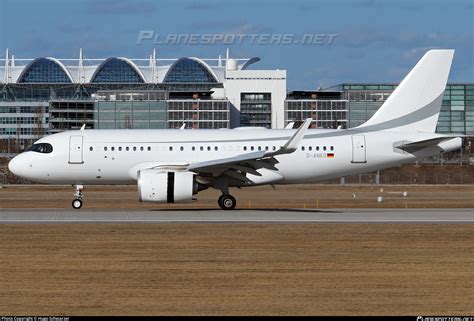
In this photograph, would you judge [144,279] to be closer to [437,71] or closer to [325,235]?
[325,235]

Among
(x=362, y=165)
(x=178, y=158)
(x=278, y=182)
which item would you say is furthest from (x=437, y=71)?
(x=178, y=158)

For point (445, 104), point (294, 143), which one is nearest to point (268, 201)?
point (294, 143)

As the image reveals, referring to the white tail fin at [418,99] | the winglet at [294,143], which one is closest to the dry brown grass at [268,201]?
the white tail fin at [418,99]

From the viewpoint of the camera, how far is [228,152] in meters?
40.8

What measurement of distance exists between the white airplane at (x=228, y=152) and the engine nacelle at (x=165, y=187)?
198 centimetres

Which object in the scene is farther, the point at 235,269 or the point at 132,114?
the point at 132,114

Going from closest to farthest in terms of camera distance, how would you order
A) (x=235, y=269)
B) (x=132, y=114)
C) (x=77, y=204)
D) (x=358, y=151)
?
(x=235, y=269) < (x=358, y=151) < (x=77, y=204) < (x=132, y=114)

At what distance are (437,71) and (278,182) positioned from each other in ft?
29.6

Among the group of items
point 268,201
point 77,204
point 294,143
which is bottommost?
point 77,204

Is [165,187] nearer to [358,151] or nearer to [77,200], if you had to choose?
[77,200]

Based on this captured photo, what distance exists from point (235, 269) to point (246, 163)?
1775 cm

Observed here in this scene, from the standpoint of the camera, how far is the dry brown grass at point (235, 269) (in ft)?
55.4

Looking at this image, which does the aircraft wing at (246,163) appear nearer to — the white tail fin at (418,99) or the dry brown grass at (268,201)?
the dry brown grass at (268,201)

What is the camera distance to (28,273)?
68.0 ft
